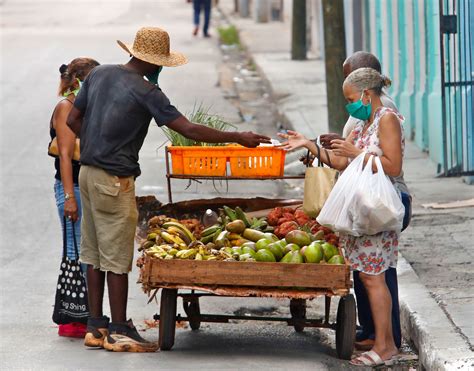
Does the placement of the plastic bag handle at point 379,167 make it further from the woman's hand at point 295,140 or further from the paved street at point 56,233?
the paved street at point 56,233

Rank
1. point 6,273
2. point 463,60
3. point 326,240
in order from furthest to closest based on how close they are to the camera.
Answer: point 463,60, point 6,273, point 326,240

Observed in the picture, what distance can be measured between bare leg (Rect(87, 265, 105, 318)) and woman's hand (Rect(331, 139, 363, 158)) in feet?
5.74

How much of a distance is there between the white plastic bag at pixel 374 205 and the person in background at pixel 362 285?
1.04ft

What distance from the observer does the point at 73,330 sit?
8.21 m

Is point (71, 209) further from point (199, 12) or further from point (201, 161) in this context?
point (199, 12)

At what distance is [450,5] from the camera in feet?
42.1

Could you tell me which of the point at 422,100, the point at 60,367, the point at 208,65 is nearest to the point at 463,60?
the point at 422,100

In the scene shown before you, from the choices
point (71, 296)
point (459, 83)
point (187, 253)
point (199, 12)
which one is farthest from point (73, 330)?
point (199, 12)

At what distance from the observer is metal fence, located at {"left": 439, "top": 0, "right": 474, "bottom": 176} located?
12.3 metres

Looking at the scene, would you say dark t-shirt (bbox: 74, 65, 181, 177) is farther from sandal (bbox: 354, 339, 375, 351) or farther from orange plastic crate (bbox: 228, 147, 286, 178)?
sandal (bbox: 354, 339, 375, 351)

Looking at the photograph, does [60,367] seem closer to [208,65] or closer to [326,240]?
[326,240]

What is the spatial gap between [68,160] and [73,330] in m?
1.16

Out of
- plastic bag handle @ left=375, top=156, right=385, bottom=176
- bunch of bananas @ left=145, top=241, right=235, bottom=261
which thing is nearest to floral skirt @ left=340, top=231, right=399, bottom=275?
plastic bag handle @ left=375, top=156, right=385, bottom=176

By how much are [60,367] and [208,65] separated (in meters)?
17.9
